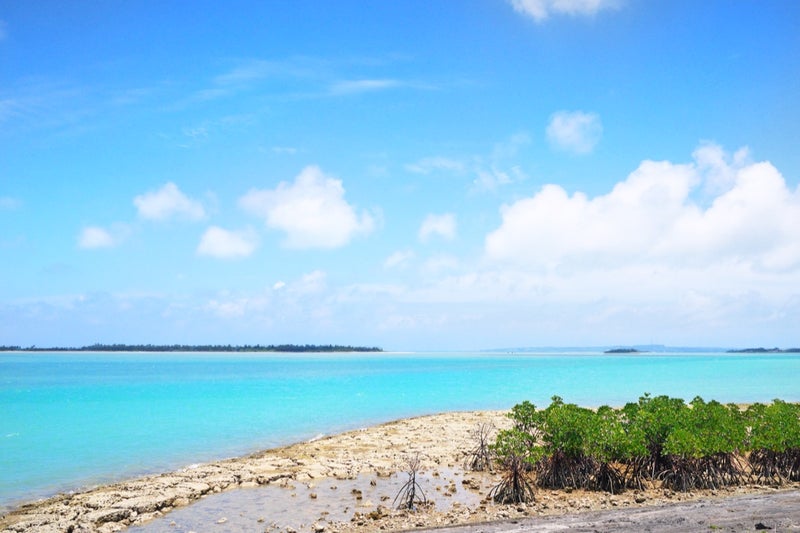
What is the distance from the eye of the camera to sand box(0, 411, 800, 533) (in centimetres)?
1348

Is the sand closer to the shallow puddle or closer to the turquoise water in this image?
the shallow puddle

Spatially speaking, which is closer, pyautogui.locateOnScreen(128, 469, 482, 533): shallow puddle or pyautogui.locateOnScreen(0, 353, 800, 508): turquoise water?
pyautogui.locateOnScreen(128, 469, 482, 533): shallow puddle

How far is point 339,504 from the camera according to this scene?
15.7 m

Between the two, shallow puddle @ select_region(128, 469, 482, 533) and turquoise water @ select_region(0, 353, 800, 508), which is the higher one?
shallow puddle @ select_region(128, 469, 482, 533)

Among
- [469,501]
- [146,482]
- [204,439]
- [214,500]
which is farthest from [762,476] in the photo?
[204,439]

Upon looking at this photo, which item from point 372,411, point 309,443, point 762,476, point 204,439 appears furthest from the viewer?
point 372,411

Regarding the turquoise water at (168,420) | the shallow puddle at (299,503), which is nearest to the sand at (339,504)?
the shallow puddle at (299,503)

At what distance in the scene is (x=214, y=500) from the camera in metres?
16.1

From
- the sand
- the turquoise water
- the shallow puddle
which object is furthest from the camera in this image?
the turquoise water

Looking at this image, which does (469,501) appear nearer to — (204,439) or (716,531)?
(716,531)

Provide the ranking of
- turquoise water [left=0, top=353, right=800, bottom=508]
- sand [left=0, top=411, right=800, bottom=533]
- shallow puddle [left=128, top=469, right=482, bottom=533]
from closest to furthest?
1. sand [left=0, top=411, right=800, bottom=533]
2. shallow puddle [left=128, top=469, right=482, bottom=533]
3. turquoise water [left=0, top=353, right=800, bottom=508]

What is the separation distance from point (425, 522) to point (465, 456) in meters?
8.14

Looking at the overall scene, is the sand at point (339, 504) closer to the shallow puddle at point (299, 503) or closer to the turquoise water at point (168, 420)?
the shallow puddle at point (299, 503)

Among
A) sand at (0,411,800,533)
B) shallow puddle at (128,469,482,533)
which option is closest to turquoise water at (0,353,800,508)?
sand at (0,411,800,533)
